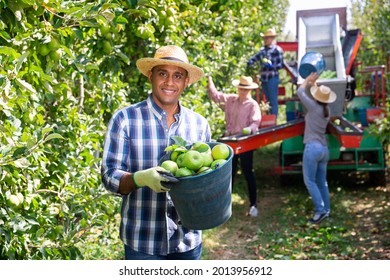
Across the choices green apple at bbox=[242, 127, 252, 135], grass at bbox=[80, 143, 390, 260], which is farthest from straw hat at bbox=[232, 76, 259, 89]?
grass at bbox=[80, 143, 390, 260]

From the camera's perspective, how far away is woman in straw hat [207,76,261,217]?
20.5 feet

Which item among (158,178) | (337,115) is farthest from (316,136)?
(158,178)

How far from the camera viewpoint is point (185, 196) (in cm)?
244

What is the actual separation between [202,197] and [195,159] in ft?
0.57

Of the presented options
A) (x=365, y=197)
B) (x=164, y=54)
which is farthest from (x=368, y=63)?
(x=164, y=54)

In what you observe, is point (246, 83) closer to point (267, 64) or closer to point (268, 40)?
point (267, 64)

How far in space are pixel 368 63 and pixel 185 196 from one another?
10.3m

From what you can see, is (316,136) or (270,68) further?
(270,68)

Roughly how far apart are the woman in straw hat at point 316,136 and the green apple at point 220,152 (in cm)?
364

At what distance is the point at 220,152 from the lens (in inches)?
102

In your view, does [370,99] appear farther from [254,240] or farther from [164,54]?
[164,54]

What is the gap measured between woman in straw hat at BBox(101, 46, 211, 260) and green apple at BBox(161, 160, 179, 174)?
0.17m

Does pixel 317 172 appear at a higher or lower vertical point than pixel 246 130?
lower
